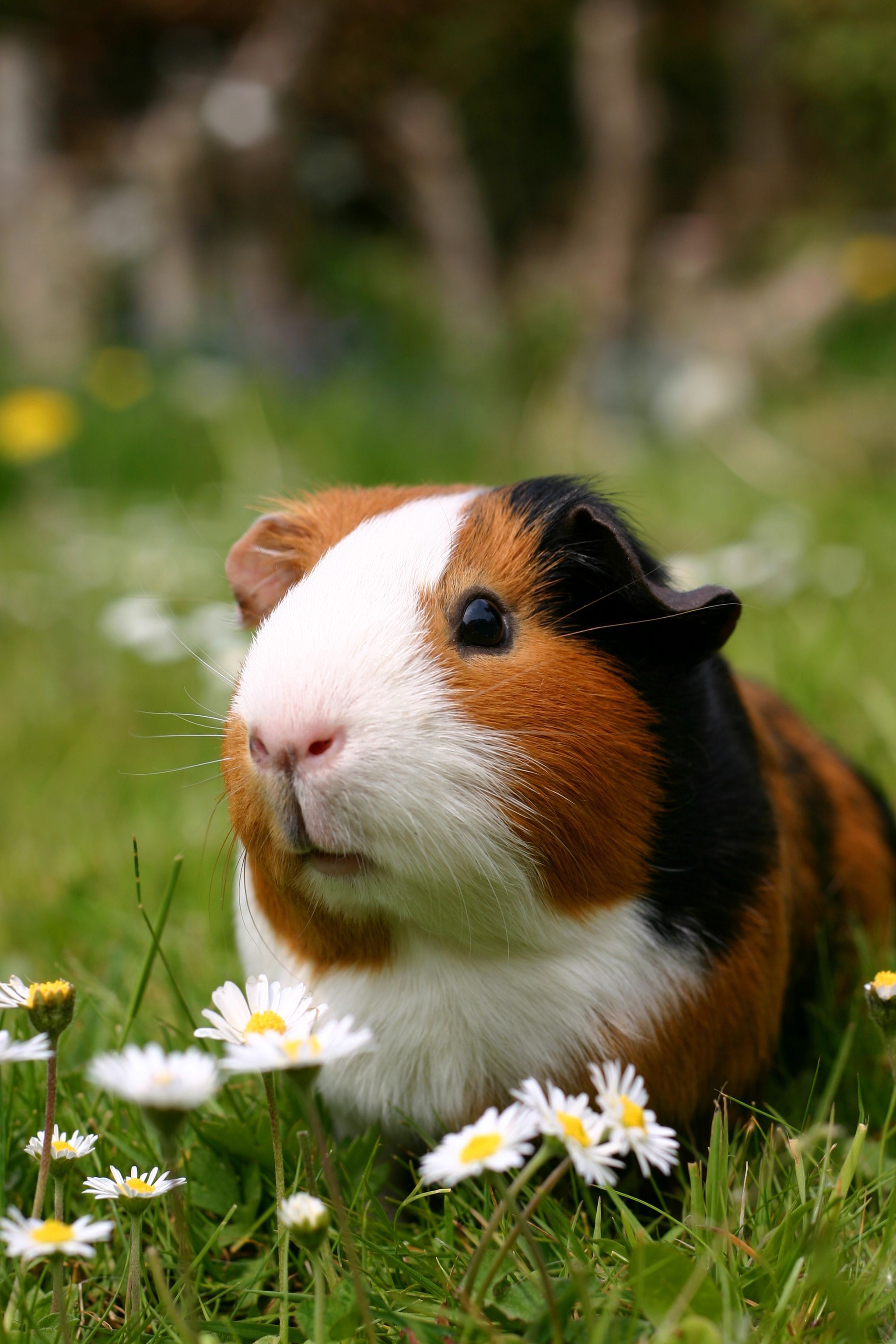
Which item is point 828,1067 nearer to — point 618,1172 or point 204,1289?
point 618,1172

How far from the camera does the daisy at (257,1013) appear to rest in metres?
1.46

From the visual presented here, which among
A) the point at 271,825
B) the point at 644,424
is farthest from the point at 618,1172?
the point at 644,424

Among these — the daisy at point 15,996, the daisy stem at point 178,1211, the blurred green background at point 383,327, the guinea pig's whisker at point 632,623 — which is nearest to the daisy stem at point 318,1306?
the daisy stem at point 178,1211

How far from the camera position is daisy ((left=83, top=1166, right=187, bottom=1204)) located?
147 centimetres

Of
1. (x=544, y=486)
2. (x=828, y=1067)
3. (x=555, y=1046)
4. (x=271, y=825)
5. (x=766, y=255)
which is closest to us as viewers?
(x=271, y=825)

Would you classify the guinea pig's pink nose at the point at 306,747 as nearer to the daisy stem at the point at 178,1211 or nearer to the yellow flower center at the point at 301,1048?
the yellow flower center at the point at 301,1048

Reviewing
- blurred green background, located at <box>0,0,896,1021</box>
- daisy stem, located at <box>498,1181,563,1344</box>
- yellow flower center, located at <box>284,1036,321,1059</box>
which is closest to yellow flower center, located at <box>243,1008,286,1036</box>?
yellow flower center, located at <box>284,1036,321,1059</box>

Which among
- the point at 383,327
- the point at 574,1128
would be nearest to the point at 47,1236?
the point at 574,1128

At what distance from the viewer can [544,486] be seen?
2.01 m

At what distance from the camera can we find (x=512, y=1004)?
6.15 ft

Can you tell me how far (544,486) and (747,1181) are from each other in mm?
1210

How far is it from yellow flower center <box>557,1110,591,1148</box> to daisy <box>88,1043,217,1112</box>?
39 cm

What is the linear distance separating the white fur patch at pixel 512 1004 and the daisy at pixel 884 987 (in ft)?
1.09

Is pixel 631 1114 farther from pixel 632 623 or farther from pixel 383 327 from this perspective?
pixel 383 327
